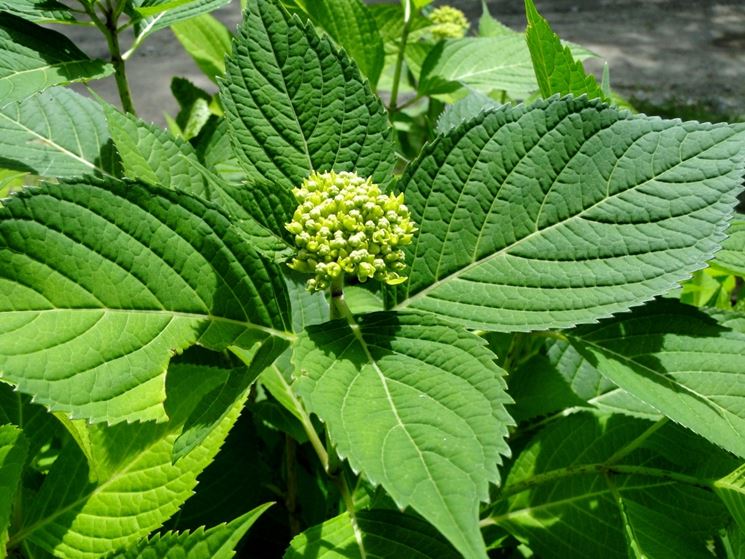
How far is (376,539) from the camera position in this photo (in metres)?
1.07

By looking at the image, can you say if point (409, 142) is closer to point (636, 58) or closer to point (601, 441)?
point (601, 441)

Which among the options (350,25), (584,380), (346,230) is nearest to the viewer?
(346,230)

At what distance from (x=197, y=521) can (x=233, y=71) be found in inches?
30.9

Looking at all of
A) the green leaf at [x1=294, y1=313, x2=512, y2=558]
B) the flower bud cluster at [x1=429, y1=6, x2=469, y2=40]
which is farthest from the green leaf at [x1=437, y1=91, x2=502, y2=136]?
the flower bud cluster at [x1=429, y1=6, x2=469, y2=40]

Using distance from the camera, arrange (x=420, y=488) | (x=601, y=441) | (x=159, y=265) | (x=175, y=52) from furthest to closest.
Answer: (x=175, y=52)
(x=601, y=441)
(x=159, y=265)
(x=420, y=488)

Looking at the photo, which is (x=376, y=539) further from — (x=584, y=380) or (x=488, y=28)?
(x=488, y=28)

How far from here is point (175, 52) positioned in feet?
22.5

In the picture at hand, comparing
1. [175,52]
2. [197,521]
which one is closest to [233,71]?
[197,521]

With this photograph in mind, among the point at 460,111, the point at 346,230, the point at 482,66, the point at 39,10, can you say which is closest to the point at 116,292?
the point at 346,230

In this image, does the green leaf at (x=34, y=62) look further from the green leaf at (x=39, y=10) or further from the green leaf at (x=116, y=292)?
the green leaf at (x=116, y=292)

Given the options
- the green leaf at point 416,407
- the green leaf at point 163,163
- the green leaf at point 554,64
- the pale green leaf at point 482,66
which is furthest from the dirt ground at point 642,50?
the green leaf at point 416,407

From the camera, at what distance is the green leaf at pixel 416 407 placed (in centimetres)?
74

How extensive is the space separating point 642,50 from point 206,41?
6.74 meters

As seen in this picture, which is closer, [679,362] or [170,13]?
[679,362]
